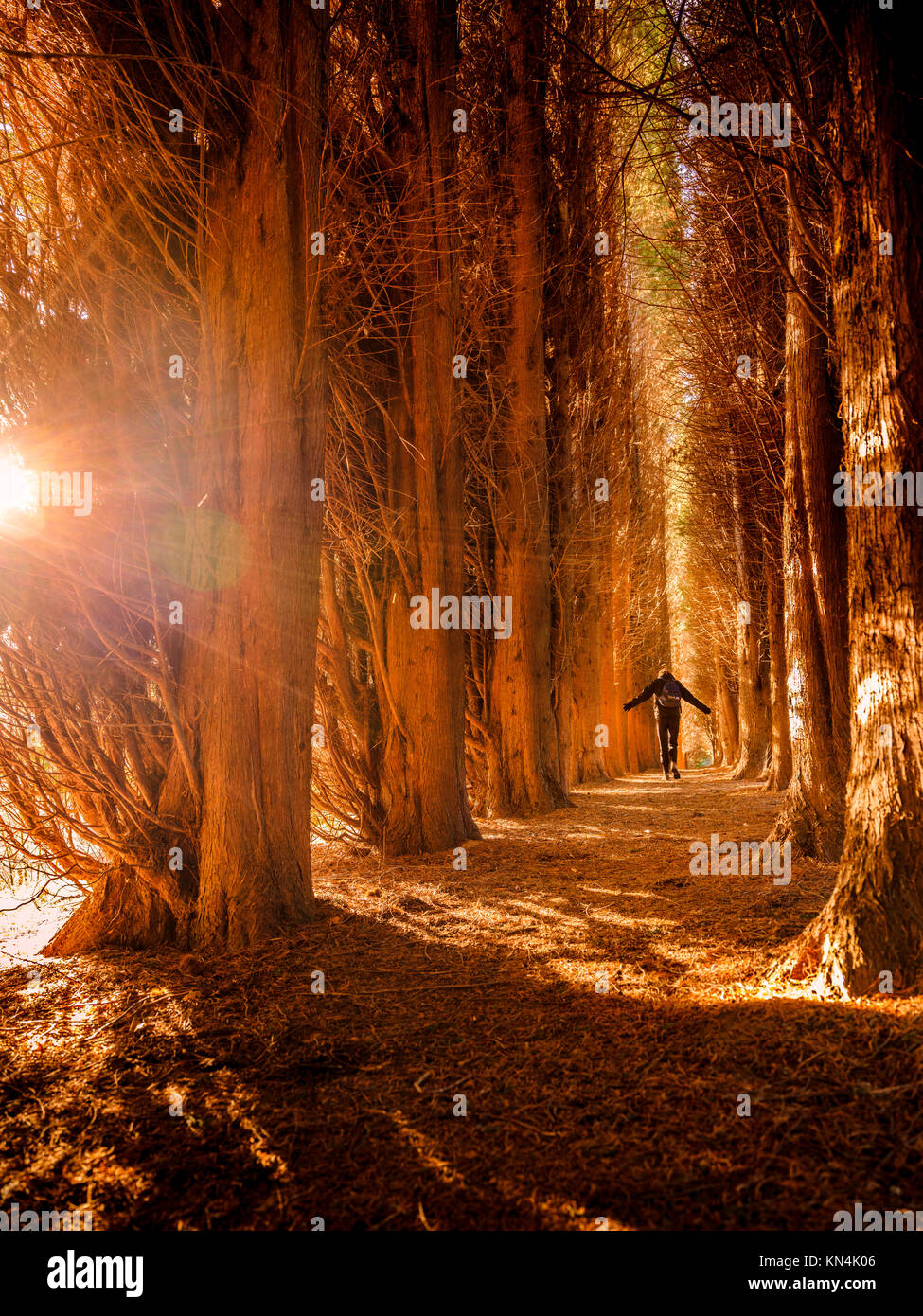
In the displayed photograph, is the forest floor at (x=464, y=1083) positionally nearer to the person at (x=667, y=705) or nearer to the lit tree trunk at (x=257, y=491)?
the lit tree trunk at (x=257, y=491)

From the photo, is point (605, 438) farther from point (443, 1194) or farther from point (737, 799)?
point (443, 1194)

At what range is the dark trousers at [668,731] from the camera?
13.3m

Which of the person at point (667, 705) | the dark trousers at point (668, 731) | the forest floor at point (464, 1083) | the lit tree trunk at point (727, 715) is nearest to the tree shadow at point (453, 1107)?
the forest floor at point (464, 1083)

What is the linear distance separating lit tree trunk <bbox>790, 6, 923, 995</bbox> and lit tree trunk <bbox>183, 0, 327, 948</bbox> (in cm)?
264

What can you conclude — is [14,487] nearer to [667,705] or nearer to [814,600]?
[814,600]

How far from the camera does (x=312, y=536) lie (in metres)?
4.31

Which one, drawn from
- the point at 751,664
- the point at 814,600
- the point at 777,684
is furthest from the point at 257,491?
the point at 751,664

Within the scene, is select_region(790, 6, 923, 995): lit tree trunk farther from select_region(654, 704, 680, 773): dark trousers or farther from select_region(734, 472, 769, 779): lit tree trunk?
select_region(654, 704, 680, 773): dark trousers

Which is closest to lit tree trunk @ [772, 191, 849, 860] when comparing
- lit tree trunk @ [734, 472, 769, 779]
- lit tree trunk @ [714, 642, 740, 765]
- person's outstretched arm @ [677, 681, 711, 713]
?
person's outstretched arm @ [677, 681, 711, 713]

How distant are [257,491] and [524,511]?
522 centimetres

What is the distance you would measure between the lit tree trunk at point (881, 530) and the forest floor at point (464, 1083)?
273 mm

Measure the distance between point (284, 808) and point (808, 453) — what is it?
464 cm

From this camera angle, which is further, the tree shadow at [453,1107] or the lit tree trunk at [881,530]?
the lit tree trunk at [881,530]

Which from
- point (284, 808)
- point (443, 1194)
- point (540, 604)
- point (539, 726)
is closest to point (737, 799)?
point (539, 726)
